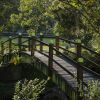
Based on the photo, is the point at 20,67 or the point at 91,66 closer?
the point at 91,66

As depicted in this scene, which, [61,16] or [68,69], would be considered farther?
[61,16]

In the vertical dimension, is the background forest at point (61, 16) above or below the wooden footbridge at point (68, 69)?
above

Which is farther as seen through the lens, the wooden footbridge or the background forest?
the background forest

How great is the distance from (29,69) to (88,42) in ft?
18.2

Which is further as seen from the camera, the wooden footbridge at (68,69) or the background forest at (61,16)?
the background forest at (61,16)

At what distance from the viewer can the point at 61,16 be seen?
25219mm

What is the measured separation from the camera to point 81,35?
88.1ft

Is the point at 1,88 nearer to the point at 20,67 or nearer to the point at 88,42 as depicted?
the point at 20,67

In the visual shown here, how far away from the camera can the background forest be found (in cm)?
1605

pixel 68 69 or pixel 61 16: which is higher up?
pixel 61 16

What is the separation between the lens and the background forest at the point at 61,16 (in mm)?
16047

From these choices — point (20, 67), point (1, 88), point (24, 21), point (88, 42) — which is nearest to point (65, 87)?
point (24, 21)

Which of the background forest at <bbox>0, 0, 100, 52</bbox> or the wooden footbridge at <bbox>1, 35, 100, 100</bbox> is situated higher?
the background forest at <bbox>0, 0, 100, 52</bbox>

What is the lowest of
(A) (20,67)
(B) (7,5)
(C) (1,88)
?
(C) (1,88)
